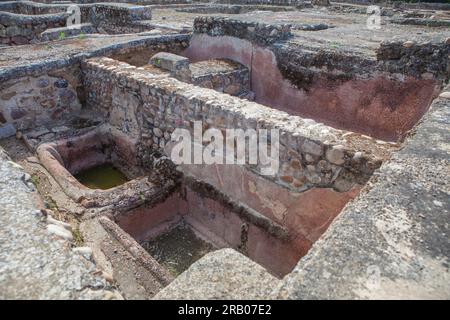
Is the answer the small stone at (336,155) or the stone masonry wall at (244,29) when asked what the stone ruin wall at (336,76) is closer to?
the stone masonry wall at (244,29)

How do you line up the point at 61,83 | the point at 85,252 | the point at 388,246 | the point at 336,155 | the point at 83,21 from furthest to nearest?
the point at 83,21, the point at 61,83, the point at 336,155, the point at 85,252, the point at 388,246

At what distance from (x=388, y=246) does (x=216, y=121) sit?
2.26 metres

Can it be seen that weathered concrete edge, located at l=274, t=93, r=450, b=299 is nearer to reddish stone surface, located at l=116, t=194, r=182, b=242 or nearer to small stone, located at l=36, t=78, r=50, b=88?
reddish stone surface, located at l=116, t=194, r=182, b=242

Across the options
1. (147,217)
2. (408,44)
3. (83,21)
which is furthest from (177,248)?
(83,21)

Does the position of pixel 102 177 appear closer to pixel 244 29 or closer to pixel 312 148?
pixel 312 148

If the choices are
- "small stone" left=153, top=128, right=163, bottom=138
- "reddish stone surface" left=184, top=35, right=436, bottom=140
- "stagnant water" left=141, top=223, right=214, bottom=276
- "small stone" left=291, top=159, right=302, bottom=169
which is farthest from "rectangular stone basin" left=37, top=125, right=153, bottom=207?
"reddish stone surface" left=184, top=35, right=436, bottom=140

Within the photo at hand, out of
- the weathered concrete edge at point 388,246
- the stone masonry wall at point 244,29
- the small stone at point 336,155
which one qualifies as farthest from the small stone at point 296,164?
the stone masonry wall at point 244,29

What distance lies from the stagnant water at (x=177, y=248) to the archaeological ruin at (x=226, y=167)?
0.02m

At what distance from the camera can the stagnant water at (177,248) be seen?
12.2 ft

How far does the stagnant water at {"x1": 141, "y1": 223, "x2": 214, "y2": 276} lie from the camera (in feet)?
12.2

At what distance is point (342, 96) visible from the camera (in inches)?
211
